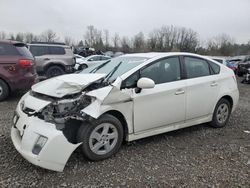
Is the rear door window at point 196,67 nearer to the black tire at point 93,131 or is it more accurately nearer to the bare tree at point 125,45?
the black tire at point 93,131

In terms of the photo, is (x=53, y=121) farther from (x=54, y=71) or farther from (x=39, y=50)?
(x=39, y=50)

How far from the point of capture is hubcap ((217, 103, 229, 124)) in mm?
4711

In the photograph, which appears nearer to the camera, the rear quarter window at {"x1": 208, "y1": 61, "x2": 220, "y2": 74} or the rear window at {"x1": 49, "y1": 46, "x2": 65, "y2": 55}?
the rear quarter window at {"x1": 208, "y1": 61, "x2": 220, "y2": 74}

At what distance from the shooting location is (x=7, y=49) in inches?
255

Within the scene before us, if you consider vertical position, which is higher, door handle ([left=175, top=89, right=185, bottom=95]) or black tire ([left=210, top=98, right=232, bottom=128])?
door handle ([left=175, top=89, right=185, bottom=95])

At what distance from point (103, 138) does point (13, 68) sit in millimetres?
4311

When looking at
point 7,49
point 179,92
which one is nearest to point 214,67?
point 179,92

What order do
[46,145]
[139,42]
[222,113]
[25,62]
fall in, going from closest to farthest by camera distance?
1. [46,145]
2. [222,113]
3. [25,62]
4. [139,42]

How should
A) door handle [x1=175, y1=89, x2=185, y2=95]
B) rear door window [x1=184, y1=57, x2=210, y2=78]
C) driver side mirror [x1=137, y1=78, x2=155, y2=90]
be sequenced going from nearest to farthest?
driver side mirror [x1=137, y1=78, x2=155, y2=90] < door handle [x1=175, y1=89, x2=185, y2=95] < rear door window [x1=184, y1=57, x2=210, y2=78]

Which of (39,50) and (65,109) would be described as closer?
(65,109)

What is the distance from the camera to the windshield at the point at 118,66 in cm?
368

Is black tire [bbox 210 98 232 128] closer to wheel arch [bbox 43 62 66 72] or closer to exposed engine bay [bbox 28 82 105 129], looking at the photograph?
exposed engine bay [bbox 28 82 105 129]

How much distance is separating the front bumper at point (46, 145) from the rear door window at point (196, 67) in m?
2.41

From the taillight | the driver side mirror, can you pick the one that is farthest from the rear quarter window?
the taillight
